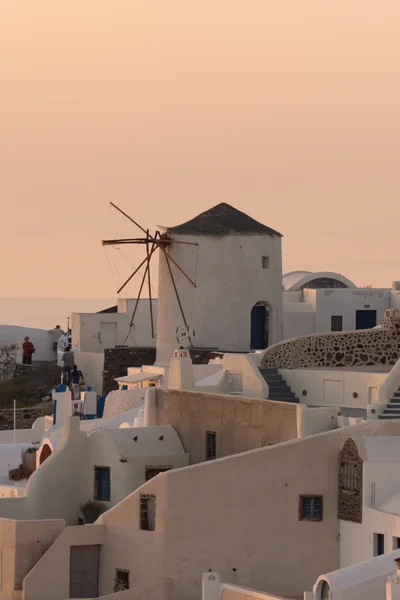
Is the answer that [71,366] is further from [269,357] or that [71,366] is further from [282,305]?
[269,357]

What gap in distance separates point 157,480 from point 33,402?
22.8m

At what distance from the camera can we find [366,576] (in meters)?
31.2

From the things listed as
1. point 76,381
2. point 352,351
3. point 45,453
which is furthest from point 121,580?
point 76,381

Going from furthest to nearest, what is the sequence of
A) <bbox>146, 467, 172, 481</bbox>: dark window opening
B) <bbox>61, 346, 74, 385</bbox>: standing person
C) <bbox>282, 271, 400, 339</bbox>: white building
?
<bbox>282, 271, 400, 339</bbox>: white building < <bbox>61, 346, 74, 385</bbox>: standing person < <bbox>146, 467, 172, 481</bbox>: dark window opening

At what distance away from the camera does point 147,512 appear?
36.7 m

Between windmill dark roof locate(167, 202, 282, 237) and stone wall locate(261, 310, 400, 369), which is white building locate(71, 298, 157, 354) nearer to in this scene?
windmill dark roof locate(167, 202, 282, 237)

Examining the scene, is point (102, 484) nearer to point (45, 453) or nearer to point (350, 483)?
point (45, 453)

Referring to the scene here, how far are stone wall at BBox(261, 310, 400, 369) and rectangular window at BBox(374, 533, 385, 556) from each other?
7.27m

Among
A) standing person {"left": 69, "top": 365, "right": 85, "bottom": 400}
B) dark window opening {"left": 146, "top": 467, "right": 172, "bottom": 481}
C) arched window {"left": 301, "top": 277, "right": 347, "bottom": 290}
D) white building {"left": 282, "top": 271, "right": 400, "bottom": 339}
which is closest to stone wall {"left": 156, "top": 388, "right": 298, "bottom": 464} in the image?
dark window opening {"left": 146, "top": 467, "right": 172, "bottom": 481}

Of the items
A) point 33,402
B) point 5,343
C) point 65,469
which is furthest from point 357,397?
point 5,343

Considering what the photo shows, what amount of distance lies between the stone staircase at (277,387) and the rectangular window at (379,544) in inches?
216

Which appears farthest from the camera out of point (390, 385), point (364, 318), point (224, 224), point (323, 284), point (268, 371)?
point (323, 284)

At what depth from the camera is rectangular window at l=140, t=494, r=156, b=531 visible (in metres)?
36.5

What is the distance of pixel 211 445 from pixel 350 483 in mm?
4252
